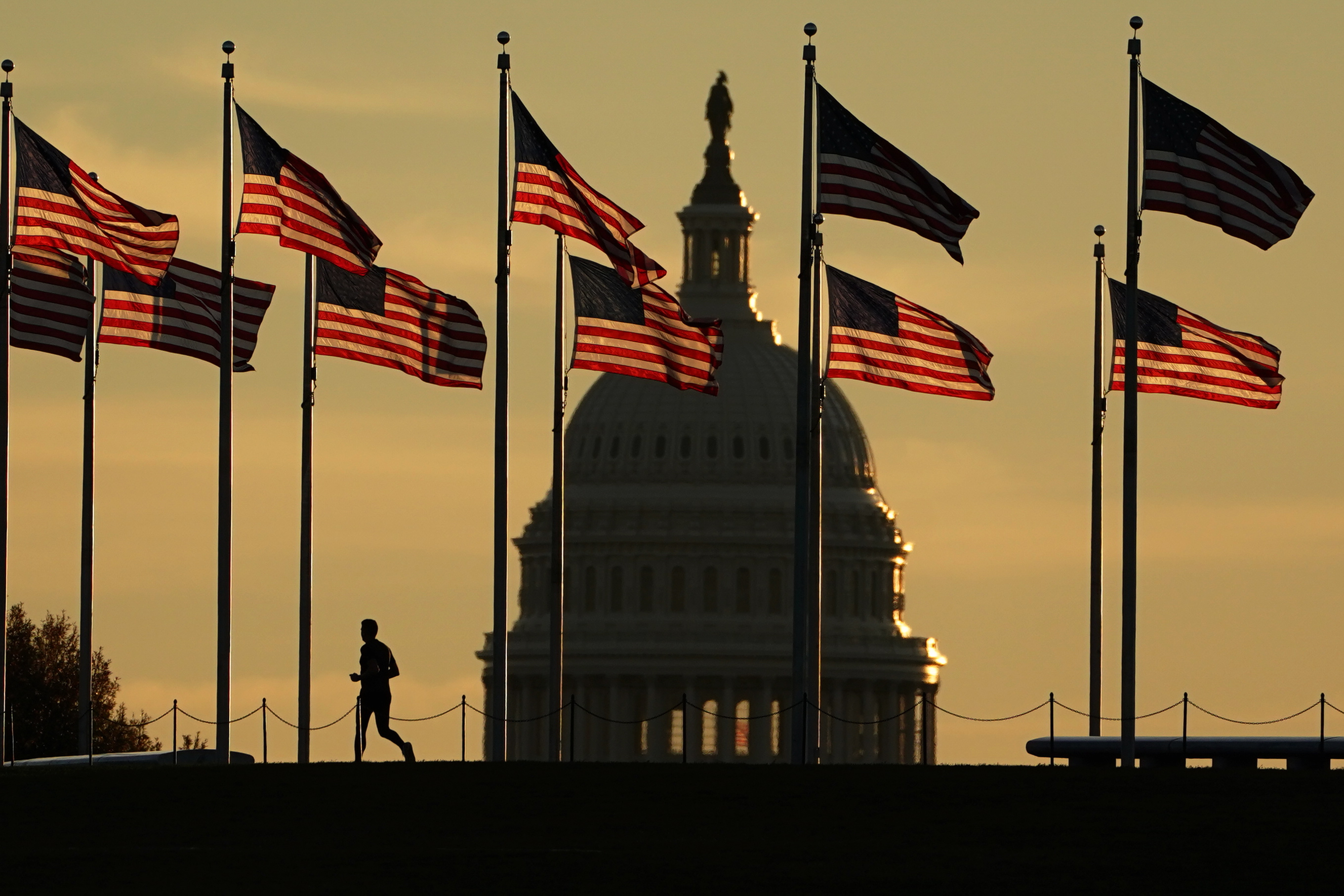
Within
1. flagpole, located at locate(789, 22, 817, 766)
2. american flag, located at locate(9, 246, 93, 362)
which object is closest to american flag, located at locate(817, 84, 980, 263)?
flagpole, located at locate(789, 22, 817, 766)

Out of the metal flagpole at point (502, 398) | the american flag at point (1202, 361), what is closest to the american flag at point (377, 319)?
the metal flagpole at point (502, 398)

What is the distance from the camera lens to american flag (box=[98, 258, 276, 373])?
75.6 meters

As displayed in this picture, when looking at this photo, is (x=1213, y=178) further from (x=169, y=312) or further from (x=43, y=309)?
(x=43, y=309)

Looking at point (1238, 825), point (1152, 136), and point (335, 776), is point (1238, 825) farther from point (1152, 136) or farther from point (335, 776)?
point (1152, 136)

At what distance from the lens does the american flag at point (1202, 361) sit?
247 feet

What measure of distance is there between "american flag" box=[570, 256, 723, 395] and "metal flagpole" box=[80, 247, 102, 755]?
11104 mm

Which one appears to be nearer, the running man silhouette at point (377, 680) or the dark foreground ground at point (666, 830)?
the dark foreground ground at point (666, 830)

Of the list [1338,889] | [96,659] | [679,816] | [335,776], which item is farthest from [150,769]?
[96,659]

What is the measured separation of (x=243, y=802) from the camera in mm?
55000

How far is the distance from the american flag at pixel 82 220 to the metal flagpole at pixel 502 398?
20.6 ft

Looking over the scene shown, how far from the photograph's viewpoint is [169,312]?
76.2 m

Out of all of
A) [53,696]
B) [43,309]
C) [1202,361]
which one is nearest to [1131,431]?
[1202,361]

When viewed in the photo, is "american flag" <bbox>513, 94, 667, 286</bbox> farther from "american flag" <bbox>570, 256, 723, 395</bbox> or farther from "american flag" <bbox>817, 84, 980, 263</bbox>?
"american flag" <bbox>817, 84, 980, 263</bbox>

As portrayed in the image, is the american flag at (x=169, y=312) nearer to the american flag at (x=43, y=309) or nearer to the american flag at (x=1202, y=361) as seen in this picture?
the american flag at (x=43, y=309)
